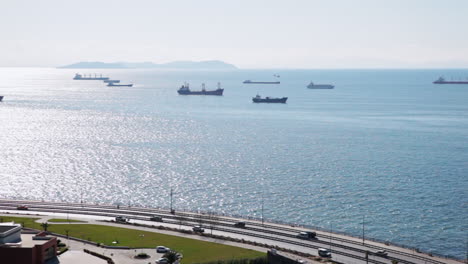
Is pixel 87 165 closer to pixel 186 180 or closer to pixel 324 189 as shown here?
pixel 186 180

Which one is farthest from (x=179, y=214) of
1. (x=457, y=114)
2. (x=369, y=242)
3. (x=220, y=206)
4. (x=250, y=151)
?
(x=457, y=114)

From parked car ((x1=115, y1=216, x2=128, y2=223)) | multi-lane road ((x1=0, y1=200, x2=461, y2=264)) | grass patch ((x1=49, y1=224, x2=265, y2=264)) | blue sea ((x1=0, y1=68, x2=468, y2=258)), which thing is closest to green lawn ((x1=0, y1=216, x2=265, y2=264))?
grass patch ((x1=49, y1=224, x2=265, y2=264))

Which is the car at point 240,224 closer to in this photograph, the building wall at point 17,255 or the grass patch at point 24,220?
the grass patch at point 24,220

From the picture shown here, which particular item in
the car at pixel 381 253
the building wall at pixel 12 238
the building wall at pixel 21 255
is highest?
the building wall at pixel 12 238

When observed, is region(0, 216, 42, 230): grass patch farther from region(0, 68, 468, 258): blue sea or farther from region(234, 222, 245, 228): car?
region(234, 222, 245, 228): car

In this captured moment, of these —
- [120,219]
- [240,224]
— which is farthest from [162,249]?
[120,219]

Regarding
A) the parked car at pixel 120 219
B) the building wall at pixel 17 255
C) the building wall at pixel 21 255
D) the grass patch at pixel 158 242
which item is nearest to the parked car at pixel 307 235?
the grass patch at pixel 158 242

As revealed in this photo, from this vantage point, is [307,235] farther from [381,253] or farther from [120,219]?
[120,219]
